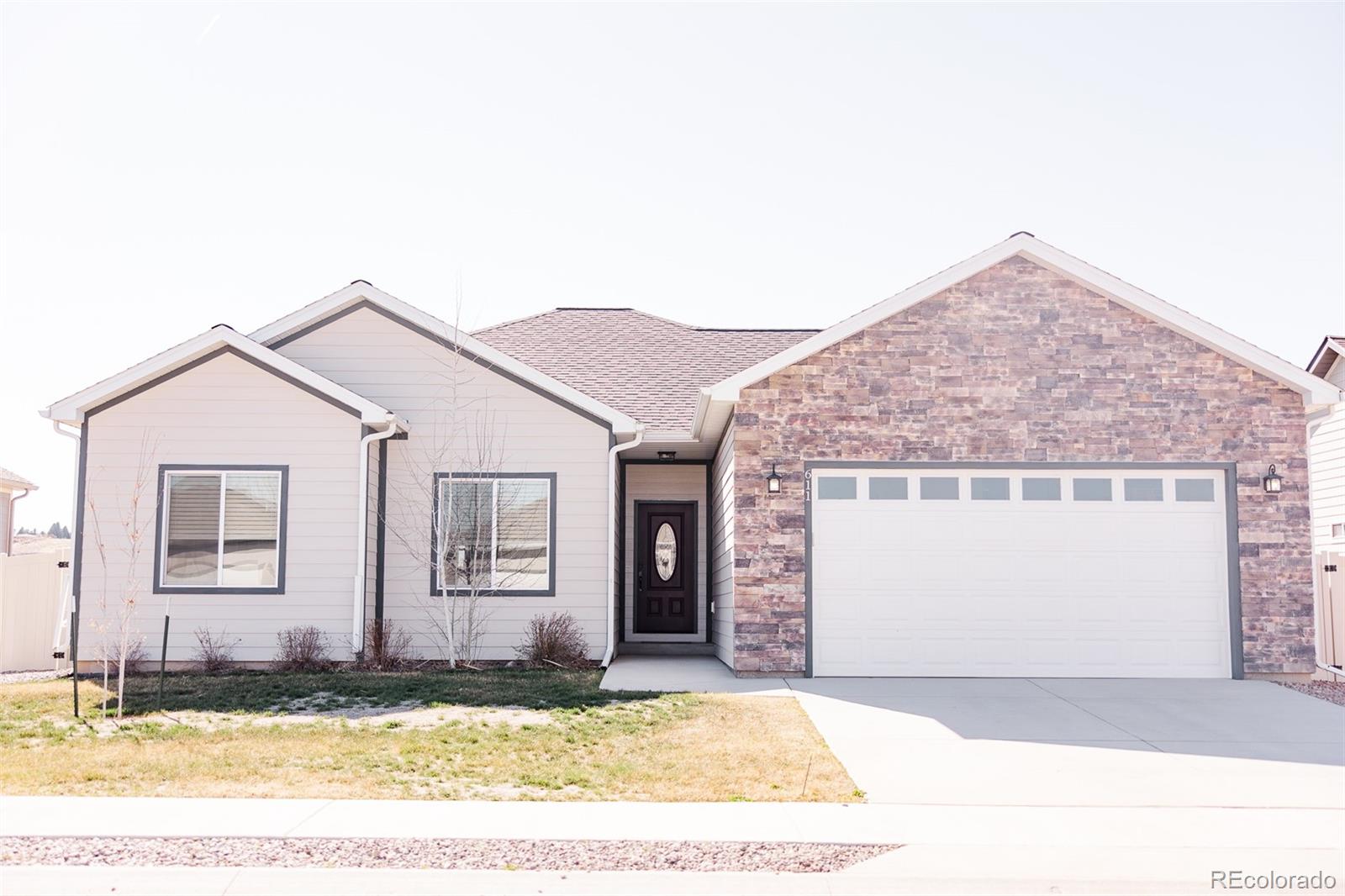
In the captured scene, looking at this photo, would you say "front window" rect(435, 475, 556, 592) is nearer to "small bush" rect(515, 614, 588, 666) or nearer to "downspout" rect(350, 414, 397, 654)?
"small bush" rect(515, 614, 588, 666)

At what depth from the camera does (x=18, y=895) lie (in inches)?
203

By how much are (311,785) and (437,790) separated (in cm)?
84

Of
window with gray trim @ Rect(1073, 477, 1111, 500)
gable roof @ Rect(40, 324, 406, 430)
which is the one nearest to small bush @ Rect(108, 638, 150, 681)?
gable roof @ Rect(40, 324, 406, 430)

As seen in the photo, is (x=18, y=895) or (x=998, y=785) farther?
(x=998, y=785)

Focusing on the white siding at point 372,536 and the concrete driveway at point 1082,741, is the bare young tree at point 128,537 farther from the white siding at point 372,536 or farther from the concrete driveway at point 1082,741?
the concrete driveway at point 1082,741

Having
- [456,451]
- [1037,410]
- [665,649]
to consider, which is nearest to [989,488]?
[1037,410]

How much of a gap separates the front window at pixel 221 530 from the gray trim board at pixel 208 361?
1.05 m

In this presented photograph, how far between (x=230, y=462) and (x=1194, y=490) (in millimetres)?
11503

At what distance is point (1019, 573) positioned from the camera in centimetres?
1291

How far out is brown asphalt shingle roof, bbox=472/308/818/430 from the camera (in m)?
16.3

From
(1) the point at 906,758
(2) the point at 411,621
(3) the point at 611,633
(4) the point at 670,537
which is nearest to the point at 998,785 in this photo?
(1) the point at 906,758

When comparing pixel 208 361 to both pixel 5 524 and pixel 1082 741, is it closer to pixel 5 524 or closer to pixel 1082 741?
pixel 1082 741

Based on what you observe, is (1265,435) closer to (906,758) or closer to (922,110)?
(922,110)

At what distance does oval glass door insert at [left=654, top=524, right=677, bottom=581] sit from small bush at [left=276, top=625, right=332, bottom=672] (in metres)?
5.66
